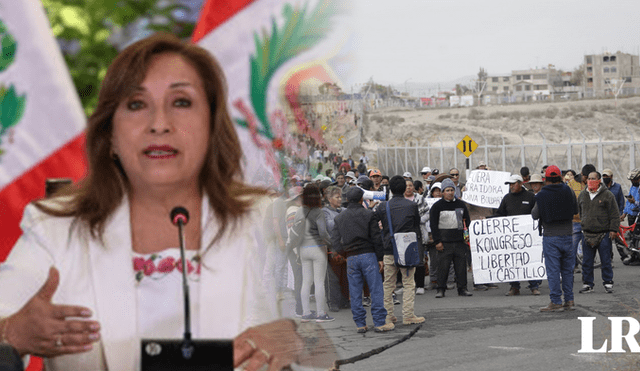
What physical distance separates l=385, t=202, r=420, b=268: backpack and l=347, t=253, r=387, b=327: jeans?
0.48m

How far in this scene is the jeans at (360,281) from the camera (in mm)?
10492

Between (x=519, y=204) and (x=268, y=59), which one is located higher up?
(x=268, y=59)

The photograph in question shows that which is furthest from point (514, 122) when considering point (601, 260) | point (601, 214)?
point (601, 260)

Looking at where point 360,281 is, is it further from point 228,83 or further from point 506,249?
point 228,83

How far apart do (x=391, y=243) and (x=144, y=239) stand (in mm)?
8674

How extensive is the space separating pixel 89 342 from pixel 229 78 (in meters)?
0.96

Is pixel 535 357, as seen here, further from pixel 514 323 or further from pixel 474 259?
pixel 474 259

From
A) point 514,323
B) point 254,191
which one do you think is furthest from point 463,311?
point 254,191

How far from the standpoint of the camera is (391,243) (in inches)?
438

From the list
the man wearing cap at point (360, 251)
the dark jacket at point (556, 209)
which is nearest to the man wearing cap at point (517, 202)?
the dark jacket at point (556, 209)

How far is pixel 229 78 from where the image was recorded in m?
2.77

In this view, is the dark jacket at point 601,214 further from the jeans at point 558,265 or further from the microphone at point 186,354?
the microphone at point 186,354

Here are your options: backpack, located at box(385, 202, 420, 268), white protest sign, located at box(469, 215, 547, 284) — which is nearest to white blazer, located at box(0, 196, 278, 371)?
backpack, located at box(385, 202, 420, 268)

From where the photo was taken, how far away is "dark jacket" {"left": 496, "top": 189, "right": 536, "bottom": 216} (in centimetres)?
1439
